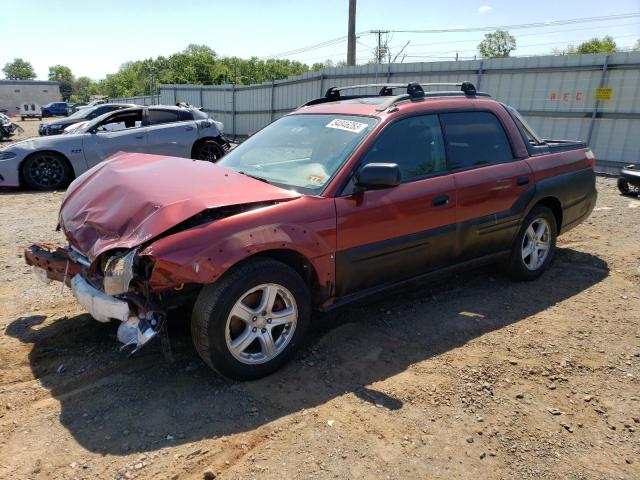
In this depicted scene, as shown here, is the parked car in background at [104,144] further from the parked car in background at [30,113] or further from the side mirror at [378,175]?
the parked car in background at [30,113]

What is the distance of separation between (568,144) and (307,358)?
3.69m

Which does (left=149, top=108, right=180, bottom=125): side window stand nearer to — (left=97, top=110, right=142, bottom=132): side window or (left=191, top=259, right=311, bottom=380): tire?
(left=97, top=110, right=142, bottom=132): side window

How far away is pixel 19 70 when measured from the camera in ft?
503

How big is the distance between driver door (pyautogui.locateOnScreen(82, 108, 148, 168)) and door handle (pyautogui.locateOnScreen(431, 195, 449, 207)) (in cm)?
747

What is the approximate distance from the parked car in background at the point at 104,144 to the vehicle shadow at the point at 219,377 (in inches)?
227

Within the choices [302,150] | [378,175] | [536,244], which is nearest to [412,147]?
[378,175]

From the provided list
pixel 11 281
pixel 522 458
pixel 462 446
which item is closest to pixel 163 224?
pixel 462 446

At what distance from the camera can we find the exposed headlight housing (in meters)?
2.75

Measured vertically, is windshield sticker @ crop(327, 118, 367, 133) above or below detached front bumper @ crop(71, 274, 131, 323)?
above

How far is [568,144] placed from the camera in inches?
205

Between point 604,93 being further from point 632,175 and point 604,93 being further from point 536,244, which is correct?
point 536,244

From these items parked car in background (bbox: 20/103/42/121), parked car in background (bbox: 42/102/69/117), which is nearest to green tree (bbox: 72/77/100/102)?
parked car in background (bbox: 42/102/69/117)

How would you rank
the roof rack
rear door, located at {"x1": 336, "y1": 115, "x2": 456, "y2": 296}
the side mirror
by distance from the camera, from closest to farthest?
the side mirror, rear door, located at {"x1": 336, "y1": 115, "x2": 456, "y2": 296}, the roof rack

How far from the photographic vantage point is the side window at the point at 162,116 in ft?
33.6
